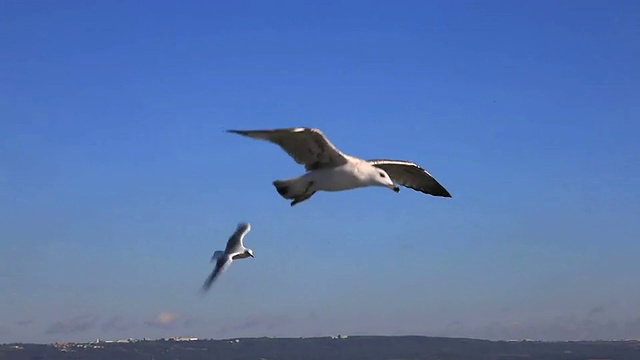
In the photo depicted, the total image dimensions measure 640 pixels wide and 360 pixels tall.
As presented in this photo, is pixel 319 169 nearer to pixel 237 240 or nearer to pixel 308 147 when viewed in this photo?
pixel 308 147

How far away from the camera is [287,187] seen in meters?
19.3

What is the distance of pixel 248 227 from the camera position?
25.8 meters

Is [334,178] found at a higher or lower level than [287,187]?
higher

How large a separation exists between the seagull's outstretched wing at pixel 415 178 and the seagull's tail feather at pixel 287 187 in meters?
4.57

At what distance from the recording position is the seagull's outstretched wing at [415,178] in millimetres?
23712

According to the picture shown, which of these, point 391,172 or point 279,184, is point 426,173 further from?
point 279,184

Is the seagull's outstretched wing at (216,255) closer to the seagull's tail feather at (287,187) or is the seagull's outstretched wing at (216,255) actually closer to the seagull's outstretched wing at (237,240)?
the seagull's outstretched wing at (237,240)

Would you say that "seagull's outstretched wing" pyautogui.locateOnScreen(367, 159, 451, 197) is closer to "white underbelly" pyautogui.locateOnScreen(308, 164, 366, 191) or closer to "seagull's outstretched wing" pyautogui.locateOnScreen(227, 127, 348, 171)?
"white underbelly" pyautogui.locateOnScreen(308, 164, 366, 191)

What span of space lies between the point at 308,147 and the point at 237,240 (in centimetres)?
660

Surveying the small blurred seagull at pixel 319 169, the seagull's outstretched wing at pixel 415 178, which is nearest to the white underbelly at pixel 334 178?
the small blurred seagull at pixel 319 169

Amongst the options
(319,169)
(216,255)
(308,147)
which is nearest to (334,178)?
(319,169)

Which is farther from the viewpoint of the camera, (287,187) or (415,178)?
(415,178)

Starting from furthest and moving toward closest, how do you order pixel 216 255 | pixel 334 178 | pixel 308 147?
1. pixel 216 255
2. pixel 334 178
3. pixel 308 147

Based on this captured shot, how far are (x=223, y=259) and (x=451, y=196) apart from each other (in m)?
6.48
